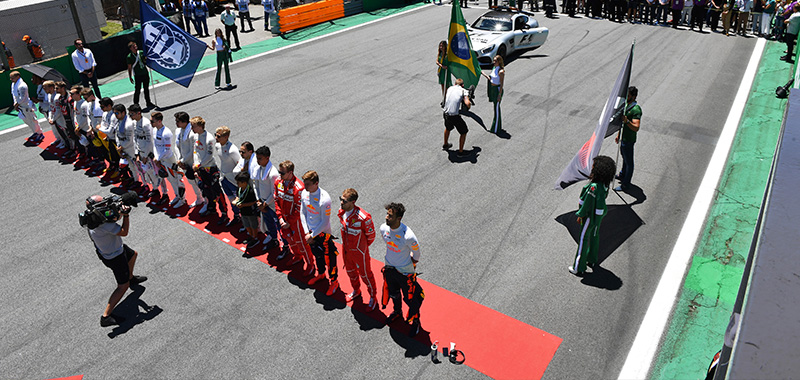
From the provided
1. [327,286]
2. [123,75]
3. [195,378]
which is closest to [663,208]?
[327,286]

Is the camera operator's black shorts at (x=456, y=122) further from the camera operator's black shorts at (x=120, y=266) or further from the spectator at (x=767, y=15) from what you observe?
the spectator at (x=767, y=15)

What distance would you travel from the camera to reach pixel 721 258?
7703mm

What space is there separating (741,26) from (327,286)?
2133 centimetres

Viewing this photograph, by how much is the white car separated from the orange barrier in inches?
307

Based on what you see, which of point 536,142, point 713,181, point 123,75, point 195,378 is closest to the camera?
point 195,378

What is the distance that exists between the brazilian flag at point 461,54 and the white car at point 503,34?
4.83 m

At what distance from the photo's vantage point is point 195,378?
19.3 ft

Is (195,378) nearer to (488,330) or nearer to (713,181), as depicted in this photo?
(488,330)

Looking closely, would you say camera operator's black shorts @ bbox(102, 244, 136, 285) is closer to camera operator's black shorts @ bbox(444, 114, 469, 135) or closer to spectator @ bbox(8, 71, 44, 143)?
camera operator's black shorts @ bbox(444, 114, 469, 135)

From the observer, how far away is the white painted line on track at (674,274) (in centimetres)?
603

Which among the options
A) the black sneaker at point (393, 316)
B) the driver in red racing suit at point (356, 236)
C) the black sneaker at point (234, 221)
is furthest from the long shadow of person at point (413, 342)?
the black sneaker at point (234, 221)

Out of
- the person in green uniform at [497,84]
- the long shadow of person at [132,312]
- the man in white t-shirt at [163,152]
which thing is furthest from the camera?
the person in green uniform at [497,84]

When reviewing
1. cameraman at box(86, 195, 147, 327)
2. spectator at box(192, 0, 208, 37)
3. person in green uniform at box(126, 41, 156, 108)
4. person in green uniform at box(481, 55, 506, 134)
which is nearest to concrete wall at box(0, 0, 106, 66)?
spectator at box(192, 0, 208, 37)

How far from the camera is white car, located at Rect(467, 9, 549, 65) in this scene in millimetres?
16281
